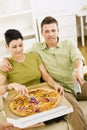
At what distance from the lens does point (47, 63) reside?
1930 millimetres

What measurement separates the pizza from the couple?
0.30ft

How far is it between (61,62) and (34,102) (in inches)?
20.9

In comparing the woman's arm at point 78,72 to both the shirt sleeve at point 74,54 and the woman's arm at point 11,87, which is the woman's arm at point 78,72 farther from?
the woman's arm at point 11,87

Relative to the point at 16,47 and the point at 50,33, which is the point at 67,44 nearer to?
the point at 50,33

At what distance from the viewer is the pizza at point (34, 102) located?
141 cm

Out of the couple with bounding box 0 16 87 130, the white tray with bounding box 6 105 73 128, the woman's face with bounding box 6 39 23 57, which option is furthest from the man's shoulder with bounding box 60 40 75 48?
the white tray with bounding box 6 105 73 128

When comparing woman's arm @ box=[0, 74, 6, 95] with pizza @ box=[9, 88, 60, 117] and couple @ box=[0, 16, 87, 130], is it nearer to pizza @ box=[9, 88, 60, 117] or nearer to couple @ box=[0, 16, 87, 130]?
couple @ box=[0, 16, 87, 130]

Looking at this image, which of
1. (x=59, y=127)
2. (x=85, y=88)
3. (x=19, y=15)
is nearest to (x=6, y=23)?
(x=19, y=15)

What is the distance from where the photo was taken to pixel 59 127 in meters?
1.53

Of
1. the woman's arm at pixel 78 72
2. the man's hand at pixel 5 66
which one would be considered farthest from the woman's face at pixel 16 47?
the woman's arm at pixel 78 72

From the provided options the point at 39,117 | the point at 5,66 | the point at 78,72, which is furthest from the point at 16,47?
the point at 39,117

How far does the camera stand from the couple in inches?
68.9

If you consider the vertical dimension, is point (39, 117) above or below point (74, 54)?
below

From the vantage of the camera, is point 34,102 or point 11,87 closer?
point 34,102
